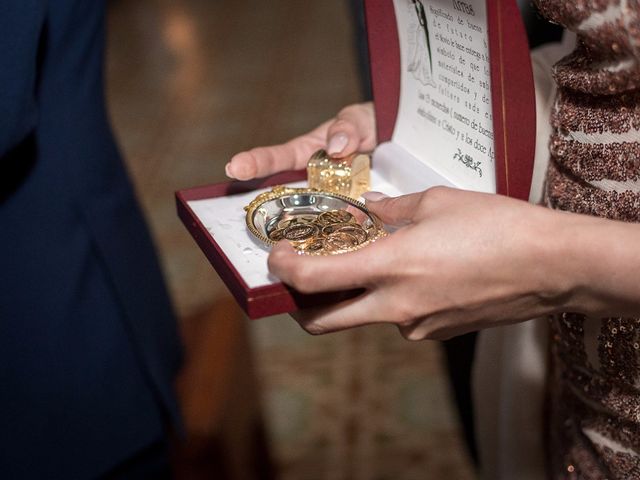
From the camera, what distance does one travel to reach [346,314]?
1.86ft

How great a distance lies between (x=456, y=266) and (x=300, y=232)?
0.18 m

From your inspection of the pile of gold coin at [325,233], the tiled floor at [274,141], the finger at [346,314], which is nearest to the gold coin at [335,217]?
the pile of gold coin at [325,233]

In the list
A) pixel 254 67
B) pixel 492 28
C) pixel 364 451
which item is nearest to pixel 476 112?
pixel 492 28

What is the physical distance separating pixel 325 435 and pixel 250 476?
1.14ft

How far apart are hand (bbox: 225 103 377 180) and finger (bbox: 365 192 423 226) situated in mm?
133

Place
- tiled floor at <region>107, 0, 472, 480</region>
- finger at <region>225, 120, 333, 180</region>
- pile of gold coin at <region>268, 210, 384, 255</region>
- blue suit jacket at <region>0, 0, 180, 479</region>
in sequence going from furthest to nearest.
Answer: tiled floor at <region>107, 0, 472, 480</region>, blue suit jacket at <region>0, 0, 180, 479</region>, finger at <region>225, 120, 333, 180</region>, pile of gold coin at <region>268, 210, 384, 255</region>

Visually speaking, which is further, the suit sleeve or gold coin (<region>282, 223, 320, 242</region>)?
the suit sleeve

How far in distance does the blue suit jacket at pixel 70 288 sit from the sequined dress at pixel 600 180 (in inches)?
21.3

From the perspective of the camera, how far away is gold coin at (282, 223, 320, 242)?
2.12 feet

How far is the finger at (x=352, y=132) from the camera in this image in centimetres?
76

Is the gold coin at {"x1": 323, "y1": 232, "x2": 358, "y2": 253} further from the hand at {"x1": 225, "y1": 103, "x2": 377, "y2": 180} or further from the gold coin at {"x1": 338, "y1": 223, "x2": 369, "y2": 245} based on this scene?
the hand at {"x1": 225, "y1": 103, "x2": 377, "y2": 180}

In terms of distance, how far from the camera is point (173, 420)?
1.03 m

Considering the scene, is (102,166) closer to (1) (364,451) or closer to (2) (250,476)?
(2) (250,476)

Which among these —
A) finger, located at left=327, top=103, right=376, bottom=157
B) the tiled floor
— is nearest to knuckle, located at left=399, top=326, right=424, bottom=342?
finger, located at left=327, top=103, right=376, bottom=157
